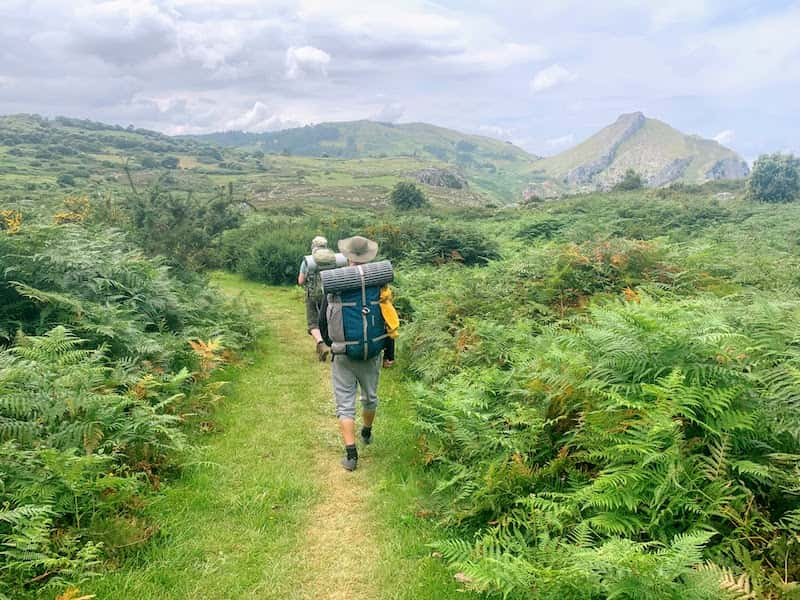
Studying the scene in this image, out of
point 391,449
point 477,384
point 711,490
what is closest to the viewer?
point 711,490

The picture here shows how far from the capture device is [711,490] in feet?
11.8

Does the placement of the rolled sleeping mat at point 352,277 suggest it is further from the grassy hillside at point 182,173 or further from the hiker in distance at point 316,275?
the grassy hillside at point 182,173

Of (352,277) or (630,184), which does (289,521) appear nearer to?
(352,277)

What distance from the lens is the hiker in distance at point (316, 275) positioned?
989 cm

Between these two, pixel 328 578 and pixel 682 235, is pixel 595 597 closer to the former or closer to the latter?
pixel 328 578

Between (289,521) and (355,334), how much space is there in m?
2.12

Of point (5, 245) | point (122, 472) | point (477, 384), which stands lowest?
point (122, 472)

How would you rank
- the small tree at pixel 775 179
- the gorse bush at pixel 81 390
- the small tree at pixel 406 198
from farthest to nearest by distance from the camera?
the small tree at pixel 406 198 < the small tree at pixel 775 179 < the gorse bush at pixel 81 390

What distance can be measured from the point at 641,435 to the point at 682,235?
63.7 ft

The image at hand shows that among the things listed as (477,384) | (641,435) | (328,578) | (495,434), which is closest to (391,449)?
→ (477,384)

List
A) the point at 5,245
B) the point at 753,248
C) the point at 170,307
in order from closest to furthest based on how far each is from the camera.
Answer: the point at 5,245
the point at 170,307
the point at 753,248

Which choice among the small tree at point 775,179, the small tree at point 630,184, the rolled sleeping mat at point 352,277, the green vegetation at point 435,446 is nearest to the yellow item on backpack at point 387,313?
the rolled sleeping mat at point 352,277

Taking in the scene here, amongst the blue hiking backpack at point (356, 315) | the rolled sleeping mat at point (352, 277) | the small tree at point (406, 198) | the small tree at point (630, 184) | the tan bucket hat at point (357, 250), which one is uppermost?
the small tree at point (630, 184)

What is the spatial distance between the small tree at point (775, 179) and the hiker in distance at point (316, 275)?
48.9 metres
